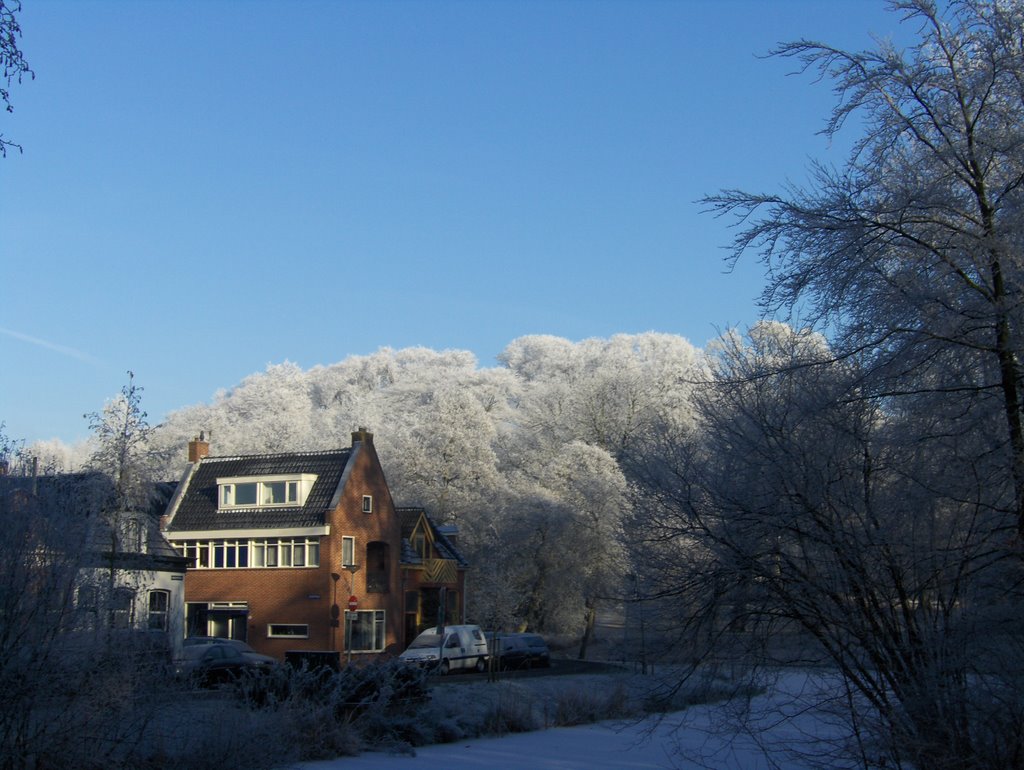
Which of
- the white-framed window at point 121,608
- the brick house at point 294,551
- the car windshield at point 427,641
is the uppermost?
the brick house at point 294,551

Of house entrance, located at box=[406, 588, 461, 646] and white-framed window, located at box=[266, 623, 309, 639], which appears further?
house entrance, located at box=[406, 588, 461, 646]

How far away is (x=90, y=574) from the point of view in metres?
12.3

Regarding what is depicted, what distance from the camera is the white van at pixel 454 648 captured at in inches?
1422

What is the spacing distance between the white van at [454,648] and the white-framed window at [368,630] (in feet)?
16.5

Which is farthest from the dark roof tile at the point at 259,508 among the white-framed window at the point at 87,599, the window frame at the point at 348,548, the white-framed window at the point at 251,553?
the white-framed window at the point at 87,599

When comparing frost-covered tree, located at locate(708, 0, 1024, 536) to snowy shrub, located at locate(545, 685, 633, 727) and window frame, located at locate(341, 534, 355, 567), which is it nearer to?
snowy shrub, located at locate(545, 685, 633, 727)

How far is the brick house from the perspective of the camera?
4147 cm

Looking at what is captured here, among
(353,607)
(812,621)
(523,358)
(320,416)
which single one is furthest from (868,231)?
(523,358)

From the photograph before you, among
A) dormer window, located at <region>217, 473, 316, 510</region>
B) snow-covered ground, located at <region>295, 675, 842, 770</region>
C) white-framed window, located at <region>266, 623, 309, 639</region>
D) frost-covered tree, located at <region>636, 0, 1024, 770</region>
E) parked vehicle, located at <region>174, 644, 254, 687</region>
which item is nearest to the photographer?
frost-covered tree, located at <region>636, 0, 1024, 770</region>

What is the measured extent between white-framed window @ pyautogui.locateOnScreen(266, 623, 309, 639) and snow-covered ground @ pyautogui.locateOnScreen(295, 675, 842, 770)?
18.6 metres

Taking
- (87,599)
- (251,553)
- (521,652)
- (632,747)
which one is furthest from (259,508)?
(87,599)

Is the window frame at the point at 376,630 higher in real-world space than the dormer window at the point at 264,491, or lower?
lower

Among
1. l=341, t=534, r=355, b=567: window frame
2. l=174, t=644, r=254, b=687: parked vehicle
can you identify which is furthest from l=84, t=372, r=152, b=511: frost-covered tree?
l=341, t=534, r=355, b=567: window frame

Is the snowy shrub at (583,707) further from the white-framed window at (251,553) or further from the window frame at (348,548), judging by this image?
the white-framed window at (251,553)
